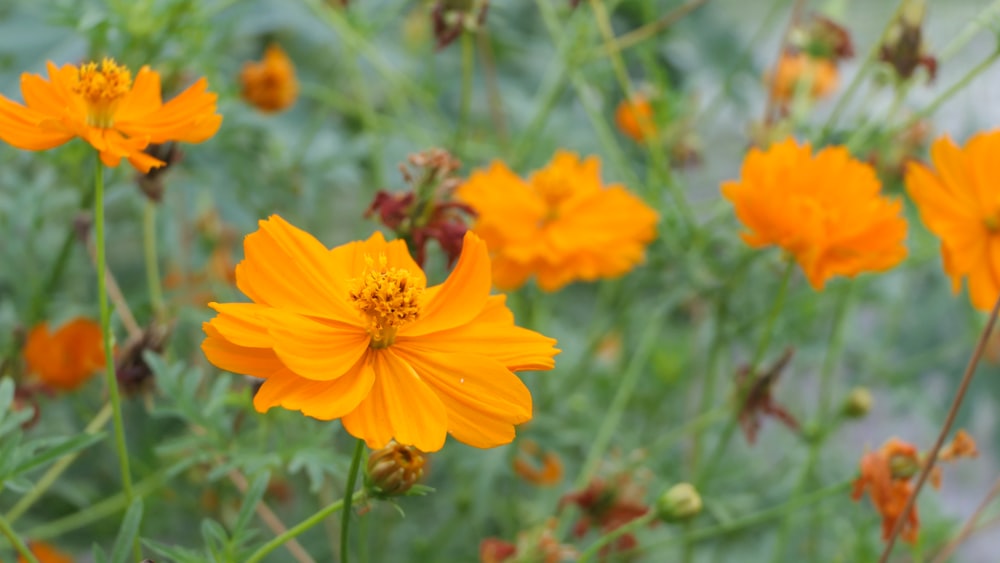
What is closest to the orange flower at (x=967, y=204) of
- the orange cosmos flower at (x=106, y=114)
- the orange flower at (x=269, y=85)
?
the orange cosmos flower at (x=106, y=114)

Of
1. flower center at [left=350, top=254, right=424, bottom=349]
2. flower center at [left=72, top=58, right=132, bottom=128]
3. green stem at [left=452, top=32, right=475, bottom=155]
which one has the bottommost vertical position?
flower center at [left=350, top=254, right=424, bottom=349]

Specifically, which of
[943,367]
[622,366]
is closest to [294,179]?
[622,366]

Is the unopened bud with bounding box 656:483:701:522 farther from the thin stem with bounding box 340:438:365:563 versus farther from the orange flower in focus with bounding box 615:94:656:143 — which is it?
the orange flower in focus with bounding box 615:94:656:143

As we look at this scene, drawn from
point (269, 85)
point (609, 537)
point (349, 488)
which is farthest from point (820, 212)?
point (269, 85)

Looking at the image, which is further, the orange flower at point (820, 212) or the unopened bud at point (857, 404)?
the unopened bud at point (857, 404)

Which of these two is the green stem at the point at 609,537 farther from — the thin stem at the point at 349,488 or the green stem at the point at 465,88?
the green stem at the point at 465,88

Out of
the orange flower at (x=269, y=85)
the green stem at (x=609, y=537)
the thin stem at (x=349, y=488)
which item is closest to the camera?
the thin stem at (x=349, y=488)

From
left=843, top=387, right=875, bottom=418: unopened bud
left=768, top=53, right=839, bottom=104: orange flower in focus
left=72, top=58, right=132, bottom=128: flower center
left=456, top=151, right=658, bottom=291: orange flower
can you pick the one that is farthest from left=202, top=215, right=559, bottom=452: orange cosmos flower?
left=768, top=53, right=839, bottom=104: orange flower in focus
